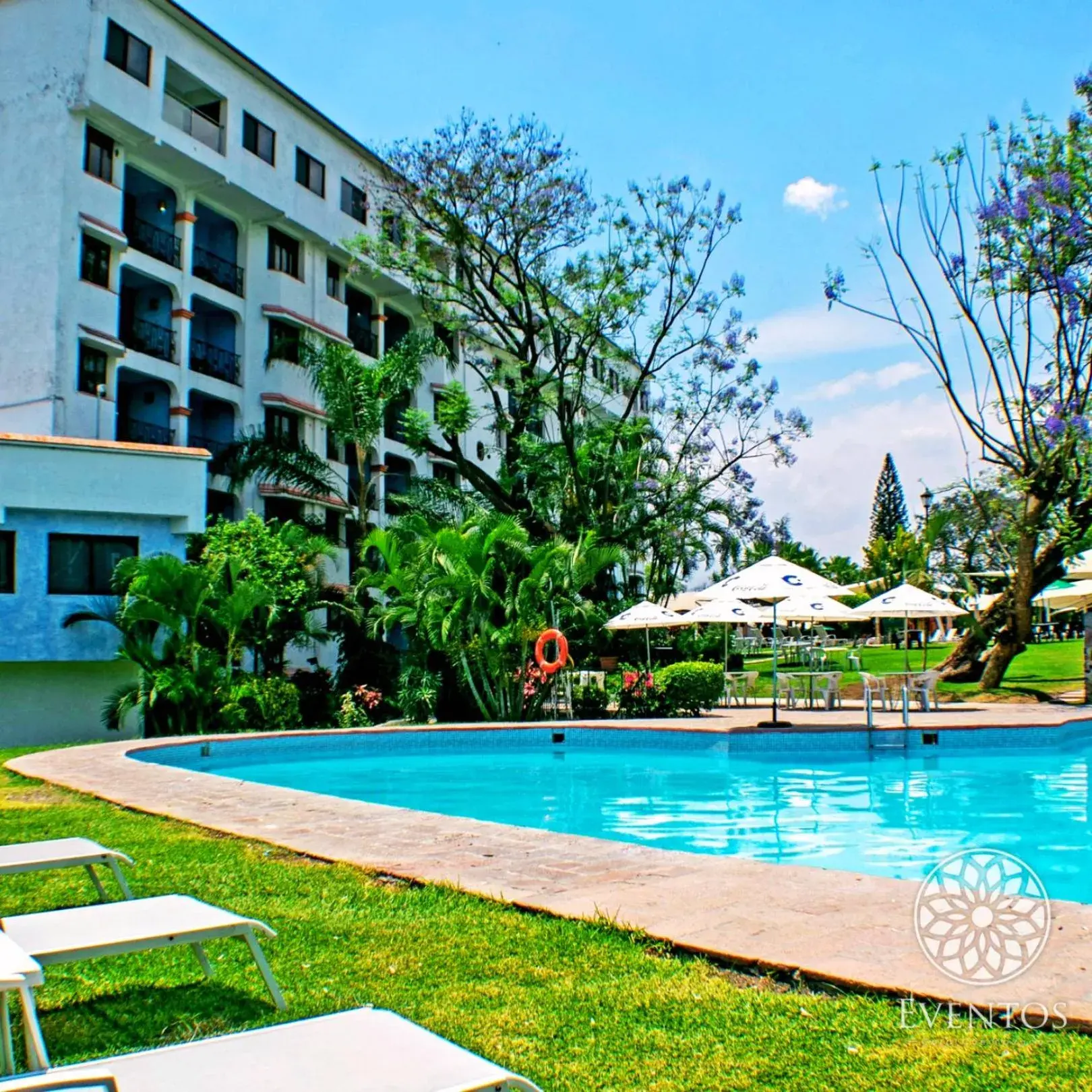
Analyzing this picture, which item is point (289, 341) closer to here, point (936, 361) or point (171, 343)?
point (171, 343)

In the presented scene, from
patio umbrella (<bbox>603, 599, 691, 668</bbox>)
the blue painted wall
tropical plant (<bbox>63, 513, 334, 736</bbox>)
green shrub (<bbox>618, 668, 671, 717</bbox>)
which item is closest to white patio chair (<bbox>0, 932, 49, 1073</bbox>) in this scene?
tropical plant (<bbox>63, 513, 334, 736</bbox>)

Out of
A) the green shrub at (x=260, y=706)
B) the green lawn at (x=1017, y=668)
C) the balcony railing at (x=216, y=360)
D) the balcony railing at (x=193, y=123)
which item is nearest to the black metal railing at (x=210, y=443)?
the balcony railing at (x=216, y=360)

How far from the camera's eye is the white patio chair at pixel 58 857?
462 cm

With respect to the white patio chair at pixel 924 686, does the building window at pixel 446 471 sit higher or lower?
higher

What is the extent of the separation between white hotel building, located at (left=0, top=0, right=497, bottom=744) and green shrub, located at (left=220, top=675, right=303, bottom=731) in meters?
3.16

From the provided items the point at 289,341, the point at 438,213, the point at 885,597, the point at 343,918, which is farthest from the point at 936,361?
the point at 343,918

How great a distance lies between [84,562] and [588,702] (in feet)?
31.0

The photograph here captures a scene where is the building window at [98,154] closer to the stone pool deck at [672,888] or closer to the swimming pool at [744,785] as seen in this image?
the swimming pool at [744,785]

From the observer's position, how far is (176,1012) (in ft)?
12.3

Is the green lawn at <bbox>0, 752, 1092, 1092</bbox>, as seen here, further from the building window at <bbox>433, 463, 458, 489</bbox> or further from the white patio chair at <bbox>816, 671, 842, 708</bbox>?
the building window at <bbox>433, 463, 458, 489</bbox>

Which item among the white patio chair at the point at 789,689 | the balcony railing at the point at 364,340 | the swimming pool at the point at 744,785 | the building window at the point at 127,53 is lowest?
the swimming pool at the point at 744,785

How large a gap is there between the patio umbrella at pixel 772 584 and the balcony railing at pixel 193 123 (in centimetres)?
1854

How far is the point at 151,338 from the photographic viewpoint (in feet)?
85.9

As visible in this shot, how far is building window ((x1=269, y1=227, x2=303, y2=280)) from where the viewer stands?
29281 mm
